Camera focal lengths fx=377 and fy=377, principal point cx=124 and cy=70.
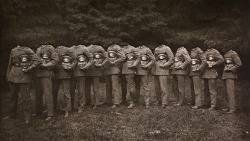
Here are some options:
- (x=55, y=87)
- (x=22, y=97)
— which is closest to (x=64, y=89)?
(x=55, y=87)

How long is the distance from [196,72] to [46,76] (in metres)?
2.73

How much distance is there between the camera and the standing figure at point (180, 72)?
6924 millimetres

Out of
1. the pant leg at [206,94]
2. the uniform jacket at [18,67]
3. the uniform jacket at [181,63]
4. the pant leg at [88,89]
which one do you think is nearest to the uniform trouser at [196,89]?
the pant leg at [206,94]

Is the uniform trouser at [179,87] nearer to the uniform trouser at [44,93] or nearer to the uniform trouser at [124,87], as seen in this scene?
the uniform trouser at [124,87]

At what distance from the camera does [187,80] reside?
7480 millimetres

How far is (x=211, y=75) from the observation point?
6848 millimetres

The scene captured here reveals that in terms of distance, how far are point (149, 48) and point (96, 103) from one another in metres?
1.38

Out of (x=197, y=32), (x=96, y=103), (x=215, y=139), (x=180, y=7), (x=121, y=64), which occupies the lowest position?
(x=215, y=139)

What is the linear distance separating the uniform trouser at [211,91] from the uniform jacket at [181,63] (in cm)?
47

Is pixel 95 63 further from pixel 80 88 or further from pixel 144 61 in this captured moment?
pixel 144 61

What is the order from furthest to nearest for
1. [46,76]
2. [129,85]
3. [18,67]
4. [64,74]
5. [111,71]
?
[129,85] → [111,71] → [64,74] → [46,76] → [18,67]

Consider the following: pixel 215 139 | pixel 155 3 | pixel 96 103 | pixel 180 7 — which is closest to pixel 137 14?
pixel 155 3

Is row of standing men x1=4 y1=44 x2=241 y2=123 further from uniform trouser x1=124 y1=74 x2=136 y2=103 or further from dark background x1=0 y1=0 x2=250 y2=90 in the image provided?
dark background x1=0 y1=0 x2=250 y2=90

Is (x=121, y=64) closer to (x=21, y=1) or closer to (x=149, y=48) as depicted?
(x=149, y=48)
